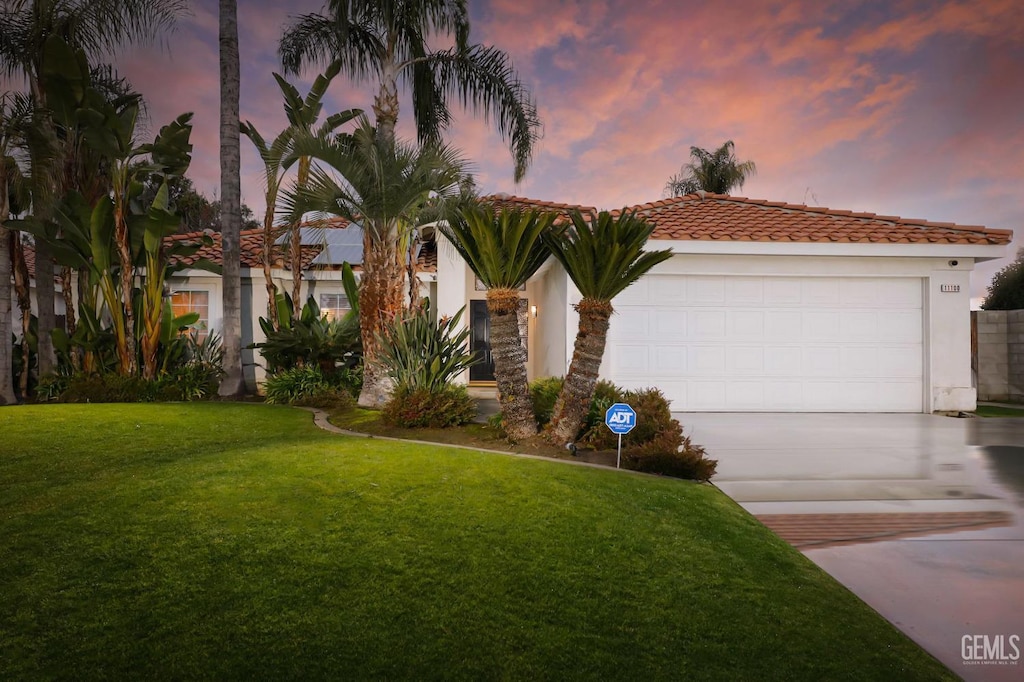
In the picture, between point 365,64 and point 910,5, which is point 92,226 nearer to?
point 365,64

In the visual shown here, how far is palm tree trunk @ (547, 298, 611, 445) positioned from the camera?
6.65 m

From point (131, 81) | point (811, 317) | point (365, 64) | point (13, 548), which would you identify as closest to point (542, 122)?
point (365, 64)

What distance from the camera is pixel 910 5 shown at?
10.1 meters

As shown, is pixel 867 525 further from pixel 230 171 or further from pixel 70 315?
pixel 70 315

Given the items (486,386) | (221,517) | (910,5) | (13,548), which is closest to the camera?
(13,548)

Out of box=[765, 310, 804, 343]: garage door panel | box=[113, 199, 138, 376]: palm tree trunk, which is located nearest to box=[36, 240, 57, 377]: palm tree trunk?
box=[113, 199, 138, 376]: palm tree trunk

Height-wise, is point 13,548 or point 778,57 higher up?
point 778,57

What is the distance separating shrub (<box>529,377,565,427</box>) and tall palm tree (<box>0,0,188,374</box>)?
9.74m

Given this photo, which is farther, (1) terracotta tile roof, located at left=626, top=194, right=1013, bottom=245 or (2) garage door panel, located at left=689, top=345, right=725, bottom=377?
(2) garage door panel, located at left=689, top=345, right=725, bottom=377

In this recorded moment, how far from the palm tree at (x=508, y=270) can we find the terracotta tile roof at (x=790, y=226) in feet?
13.1

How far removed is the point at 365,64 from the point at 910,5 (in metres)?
Result: 10.3

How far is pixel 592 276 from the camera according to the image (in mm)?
6543

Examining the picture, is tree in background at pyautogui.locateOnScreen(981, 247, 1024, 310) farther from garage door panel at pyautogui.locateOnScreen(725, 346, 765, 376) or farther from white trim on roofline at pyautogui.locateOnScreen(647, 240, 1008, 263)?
garage door panel at pyautogui.locateOnScreen(725, 346, 765, 376)

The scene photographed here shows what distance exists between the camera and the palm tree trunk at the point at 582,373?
665 cm
